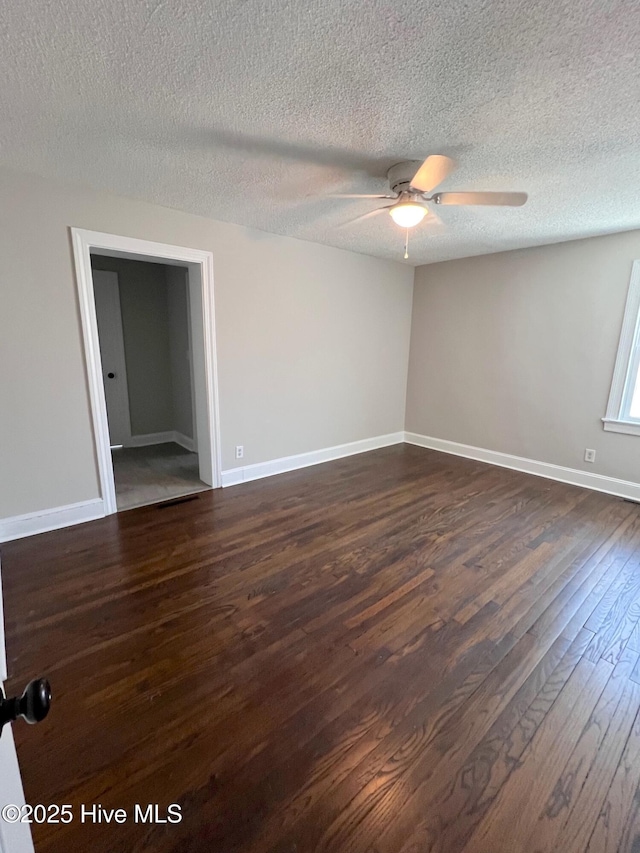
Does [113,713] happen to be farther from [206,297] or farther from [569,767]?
[206,297]

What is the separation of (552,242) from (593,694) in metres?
3.80

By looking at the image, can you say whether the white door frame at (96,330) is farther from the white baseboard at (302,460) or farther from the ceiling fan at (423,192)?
the ceiling fan at (423,192)

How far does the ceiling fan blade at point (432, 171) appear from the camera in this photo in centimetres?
179

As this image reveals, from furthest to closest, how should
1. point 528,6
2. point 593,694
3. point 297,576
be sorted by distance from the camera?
point 297,576 → point 593,694 → point 528,6

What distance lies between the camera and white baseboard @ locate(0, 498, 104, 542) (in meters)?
2.62

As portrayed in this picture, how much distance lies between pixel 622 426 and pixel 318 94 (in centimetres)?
372

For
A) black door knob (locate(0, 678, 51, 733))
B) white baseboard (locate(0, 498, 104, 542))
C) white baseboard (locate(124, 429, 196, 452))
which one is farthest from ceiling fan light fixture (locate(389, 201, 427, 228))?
white baseboard (locate(124, 429, 196, 452))

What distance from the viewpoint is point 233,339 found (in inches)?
138

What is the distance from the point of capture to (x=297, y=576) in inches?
90.2

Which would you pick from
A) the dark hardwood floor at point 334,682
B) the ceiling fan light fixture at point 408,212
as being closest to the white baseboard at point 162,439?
the dark hardwood floor at point 334,682

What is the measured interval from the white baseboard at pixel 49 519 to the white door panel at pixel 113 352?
5.93ft

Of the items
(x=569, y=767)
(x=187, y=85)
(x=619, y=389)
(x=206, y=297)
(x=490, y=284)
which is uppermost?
(x=187, y=85)

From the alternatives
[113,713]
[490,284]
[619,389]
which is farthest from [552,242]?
[113,713]

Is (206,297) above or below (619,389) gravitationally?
above
